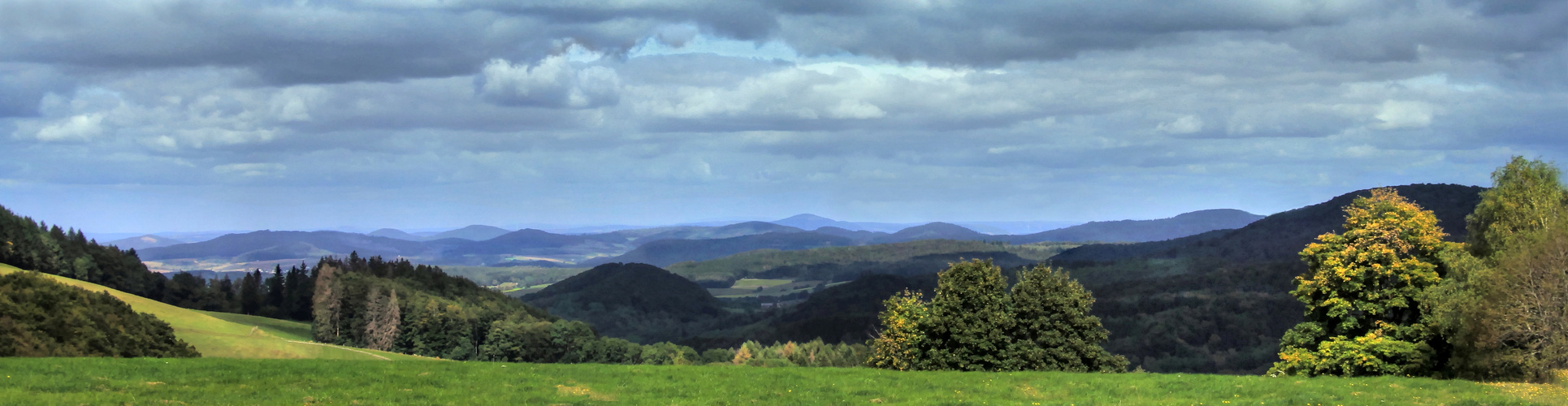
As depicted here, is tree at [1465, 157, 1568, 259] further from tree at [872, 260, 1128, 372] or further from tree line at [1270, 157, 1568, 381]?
tree at [872, 260, 1128, 372]

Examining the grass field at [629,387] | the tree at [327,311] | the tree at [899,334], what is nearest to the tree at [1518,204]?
the grass field at [629,387]

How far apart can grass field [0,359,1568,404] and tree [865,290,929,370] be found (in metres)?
19.2

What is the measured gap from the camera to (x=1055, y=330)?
2311 inches

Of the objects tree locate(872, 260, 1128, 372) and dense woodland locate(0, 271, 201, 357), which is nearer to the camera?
tree locate(872, 260, 1128, 372)

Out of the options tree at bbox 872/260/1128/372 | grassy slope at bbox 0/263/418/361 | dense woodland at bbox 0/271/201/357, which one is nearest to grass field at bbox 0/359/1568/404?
A: tree at bbox 872/260/1128/372

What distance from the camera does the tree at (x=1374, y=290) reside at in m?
51.9

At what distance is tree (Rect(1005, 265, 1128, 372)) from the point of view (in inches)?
2272

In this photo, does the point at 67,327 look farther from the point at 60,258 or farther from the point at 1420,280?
the point at 60,258

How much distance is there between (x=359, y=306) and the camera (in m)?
160

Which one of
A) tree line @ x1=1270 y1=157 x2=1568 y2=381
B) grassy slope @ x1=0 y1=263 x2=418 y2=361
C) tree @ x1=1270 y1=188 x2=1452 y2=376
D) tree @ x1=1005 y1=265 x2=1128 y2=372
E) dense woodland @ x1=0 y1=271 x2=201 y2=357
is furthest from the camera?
grassy slope @ x1=0 y1=263 x2=418 y2=361

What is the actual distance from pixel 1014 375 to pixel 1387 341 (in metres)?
24.3

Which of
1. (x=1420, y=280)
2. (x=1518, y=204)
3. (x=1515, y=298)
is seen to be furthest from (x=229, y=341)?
(x=1518, y=204)

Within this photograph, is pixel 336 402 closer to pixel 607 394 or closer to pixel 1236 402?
pixel 607 394

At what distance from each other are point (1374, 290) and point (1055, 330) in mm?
17386
